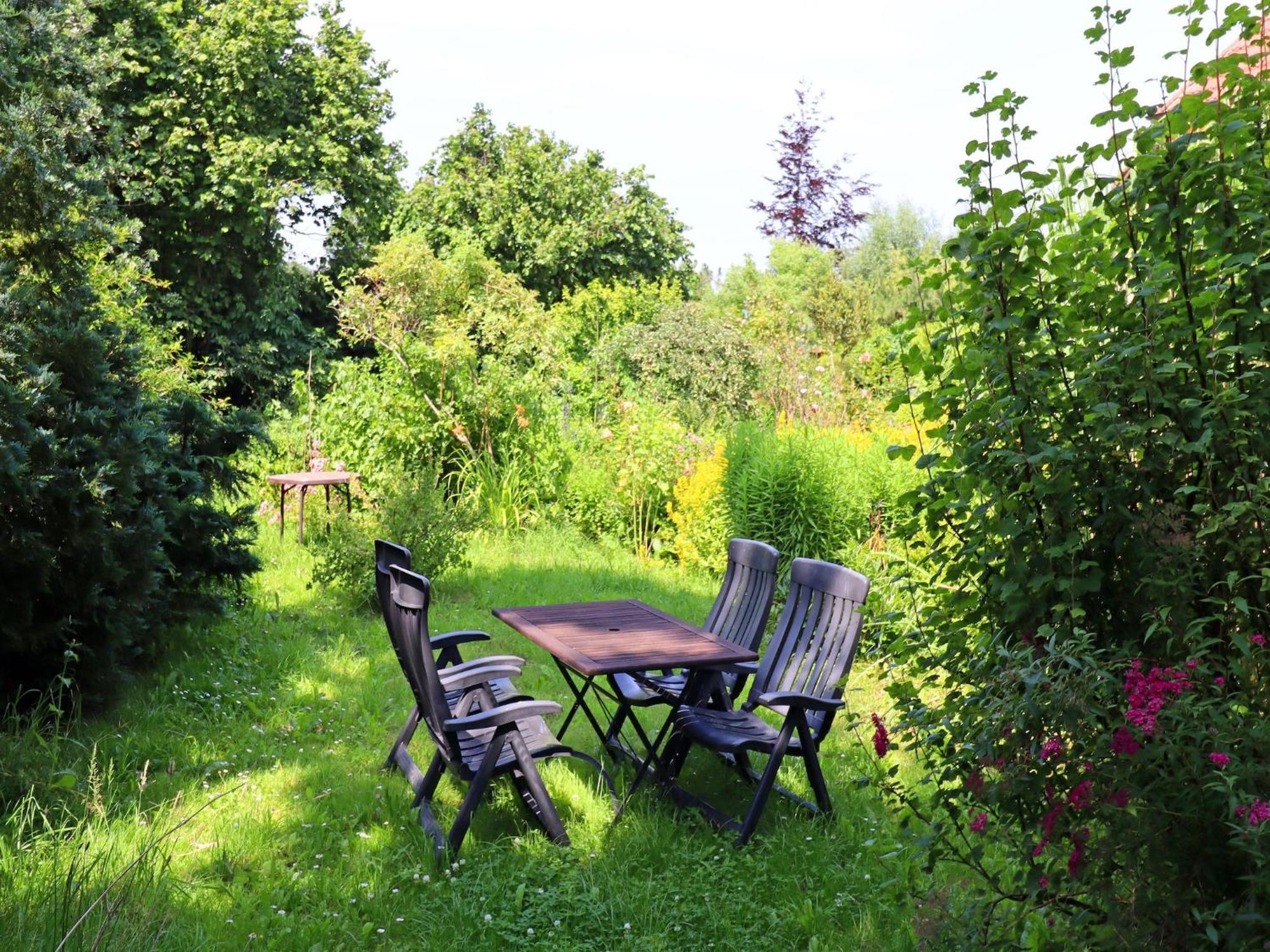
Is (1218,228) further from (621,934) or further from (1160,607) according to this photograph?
(621,934)

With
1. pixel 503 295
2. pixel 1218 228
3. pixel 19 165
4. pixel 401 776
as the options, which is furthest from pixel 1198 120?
pixel 503 295

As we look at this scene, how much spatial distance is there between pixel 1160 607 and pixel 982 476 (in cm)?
49

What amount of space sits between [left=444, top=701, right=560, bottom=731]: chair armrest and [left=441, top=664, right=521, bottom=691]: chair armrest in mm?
531

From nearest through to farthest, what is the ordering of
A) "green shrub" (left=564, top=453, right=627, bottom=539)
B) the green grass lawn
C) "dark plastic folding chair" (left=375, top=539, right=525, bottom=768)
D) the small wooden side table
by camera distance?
the green grass lawn, "dark plastic folding chair" (left=375, top=539, right=525, bottom=768), the small wooden side table, "green shrub" (left=564, top=453, right=627, bottom=539)

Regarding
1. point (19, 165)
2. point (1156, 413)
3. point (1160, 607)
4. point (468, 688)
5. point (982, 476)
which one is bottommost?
point (468, 688)

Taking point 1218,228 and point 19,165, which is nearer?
point 1218,228

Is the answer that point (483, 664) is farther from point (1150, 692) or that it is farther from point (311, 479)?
point (311, 479)

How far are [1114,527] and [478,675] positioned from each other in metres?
2.85

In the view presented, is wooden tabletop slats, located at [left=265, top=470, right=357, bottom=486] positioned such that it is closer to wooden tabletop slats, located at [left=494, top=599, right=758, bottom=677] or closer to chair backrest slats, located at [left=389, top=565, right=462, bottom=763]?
wooden tabletop slats, located at [left=494, top=599, right=758, bottom=677]

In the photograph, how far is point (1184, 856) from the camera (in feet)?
6.65

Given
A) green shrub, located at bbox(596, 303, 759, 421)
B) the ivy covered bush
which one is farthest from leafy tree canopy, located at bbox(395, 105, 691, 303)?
the ivy covered bush

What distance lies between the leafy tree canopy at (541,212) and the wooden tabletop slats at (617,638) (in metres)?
19.9

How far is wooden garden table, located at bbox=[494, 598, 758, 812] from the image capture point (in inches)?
167

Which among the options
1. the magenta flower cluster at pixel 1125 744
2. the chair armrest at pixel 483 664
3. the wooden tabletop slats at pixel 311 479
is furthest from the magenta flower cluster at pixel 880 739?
the wooden tabletop slats at pixel 311 479
